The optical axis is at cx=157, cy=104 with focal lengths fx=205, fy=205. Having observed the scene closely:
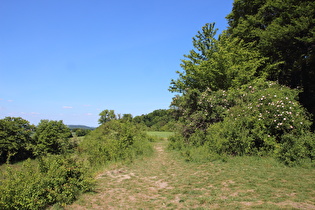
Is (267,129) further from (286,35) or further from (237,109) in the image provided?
(286,35)

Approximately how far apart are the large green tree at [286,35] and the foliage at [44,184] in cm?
1460

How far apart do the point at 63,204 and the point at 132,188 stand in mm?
2091

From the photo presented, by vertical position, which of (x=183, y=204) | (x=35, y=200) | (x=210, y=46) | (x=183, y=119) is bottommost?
(x=183, y=204)

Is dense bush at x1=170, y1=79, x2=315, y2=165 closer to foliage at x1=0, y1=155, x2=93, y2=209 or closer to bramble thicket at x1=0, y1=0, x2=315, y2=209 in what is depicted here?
bramble thicket at x1=0, y1=0, x2=315, y2=209

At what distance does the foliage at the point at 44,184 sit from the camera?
14.1 feet

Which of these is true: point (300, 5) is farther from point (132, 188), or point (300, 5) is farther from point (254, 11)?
point (132, 188)

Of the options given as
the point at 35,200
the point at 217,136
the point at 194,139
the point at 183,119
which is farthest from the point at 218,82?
the point at 35,200

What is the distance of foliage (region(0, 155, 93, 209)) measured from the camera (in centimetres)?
431

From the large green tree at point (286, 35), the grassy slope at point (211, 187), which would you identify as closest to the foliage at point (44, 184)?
the grassy slope at point (211, 187)

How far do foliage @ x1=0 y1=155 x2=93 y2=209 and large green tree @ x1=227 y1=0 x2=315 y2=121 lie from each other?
1460cm

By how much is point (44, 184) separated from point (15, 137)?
3238cm

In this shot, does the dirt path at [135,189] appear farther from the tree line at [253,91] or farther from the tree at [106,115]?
the tree at [106,115]

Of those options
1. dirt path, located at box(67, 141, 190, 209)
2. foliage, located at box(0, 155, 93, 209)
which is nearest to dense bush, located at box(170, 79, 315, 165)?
dirt path, located at box(67, 141, 190, 209)

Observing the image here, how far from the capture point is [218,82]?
51.2 ft
